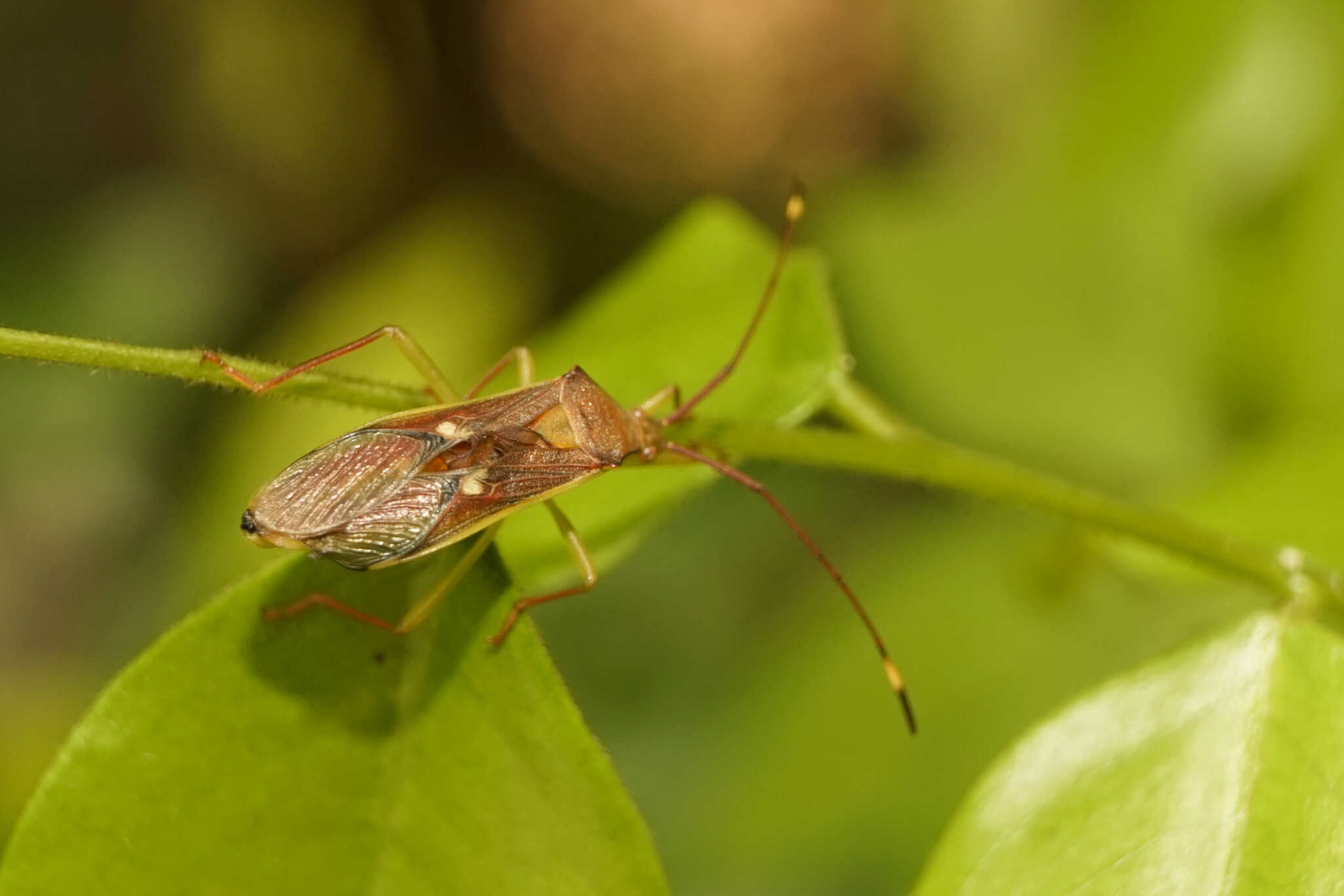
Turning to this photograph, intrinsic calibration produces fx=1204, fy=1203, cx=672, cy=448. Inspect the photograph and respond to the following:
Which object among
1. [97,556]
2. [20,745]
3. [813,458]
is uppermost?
[813,458]

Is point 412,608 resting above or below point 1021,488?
above

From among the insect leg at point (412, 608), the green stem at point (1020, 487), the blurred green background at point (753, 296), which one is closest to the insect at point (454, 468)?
the insect leg at point (412, 608)

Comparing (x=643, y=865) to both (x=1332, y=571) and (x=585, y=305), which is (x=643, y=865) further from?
(x=585, y=305)

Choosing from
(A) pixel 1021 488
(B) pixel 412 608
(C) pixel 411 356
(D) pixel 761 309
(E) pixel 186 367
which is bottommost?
(A) pixel 1021 488

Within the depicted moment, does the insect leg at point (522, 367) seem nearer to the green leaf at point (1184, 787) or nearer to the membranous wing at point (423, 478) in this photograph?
the membranous wing at point (423, 478)

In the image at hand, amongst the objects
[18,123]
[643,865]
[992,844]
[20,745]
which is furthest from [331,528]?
[18,123]

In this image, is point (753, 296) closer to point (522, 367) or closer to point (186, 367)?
point (522, 367)

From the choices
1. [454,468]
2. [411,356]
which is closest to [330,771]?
[454,468]
